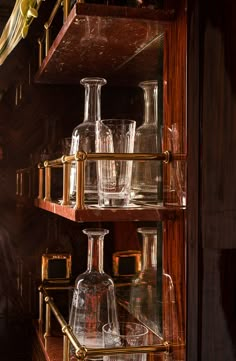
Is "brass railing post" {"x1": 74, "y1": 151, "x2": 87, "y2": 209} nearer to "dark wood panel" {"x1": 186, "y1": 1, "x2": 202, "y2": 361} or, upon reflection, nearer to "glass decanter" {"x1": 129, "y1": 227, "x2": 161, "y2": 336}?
"dark wood panel" {"x1": 186, "y1": 1, "x2": 202, "y2": 361}

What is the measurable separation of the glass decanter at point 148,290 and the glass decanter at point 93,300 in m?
0.06

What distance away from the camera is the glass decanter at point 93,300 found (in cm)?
115

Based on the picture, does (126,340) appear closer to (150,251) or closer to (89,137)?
(150,251)

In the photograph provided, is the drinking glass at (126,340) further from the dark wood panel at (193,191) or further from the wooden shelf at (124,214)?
the wooden shelf at (124,214)

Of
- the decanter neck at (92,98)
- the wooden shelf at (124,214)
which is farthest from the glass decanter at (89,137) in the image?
the wooden shelf at (124,214)

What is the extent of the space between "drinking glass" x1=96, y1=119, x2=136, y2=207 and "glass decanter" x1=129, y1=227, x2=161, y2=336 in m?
0.19

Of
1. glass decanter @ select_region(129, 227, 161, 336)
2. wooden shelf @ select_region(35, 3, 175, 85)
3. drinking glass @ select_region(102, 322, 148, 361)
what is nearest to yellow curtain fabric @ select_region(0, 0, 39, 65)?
wooden shelf @ select_region(35, 3, 175, 85)

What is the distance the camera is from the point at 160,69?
1144 millimetres

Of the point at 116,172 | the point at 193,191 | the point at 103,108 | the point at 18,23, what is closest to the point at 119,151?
the point at 116,172

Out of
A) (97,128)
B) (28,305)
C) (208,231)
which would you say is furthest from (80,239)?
(208,231)

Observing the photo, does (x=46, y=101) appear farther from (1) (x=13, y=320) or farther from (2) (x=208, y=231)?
(2) (x=208, y=231)

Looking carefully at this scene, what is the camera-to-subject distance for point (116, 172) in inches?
40.1

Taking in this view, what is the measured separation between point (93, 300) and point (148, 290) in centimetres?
12

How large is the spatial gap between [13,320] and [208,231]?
912mm
